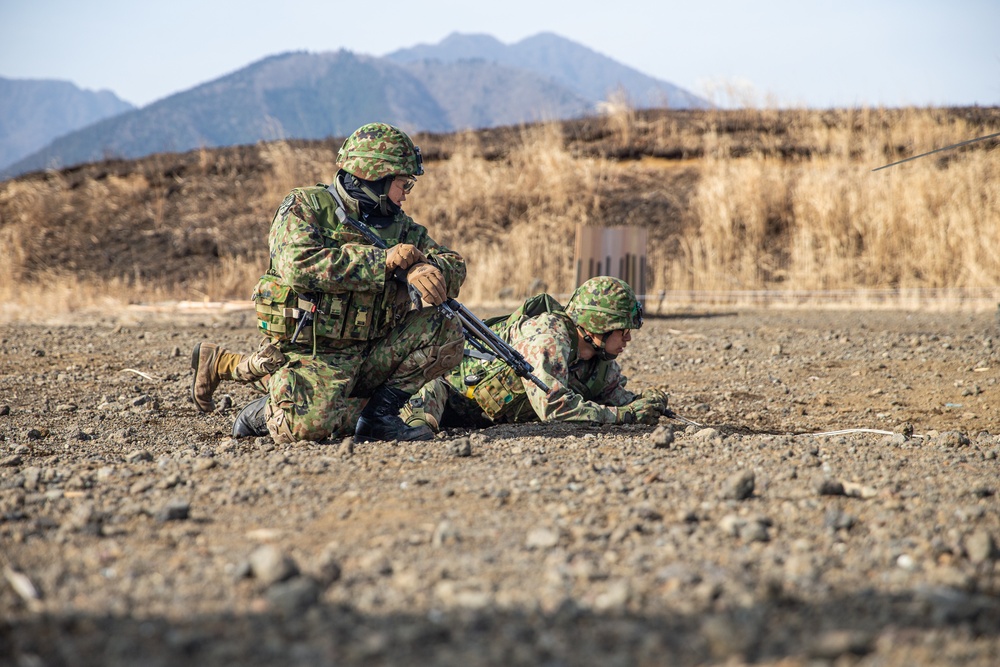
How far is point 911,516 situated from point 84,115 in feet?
612

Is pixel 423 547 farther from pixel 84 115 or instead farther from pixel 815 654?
pixel 84 115

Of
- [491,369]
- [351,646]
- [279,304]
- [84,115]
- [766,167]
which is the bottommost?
[351,646]

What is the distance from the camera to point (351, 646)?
70.4 inches

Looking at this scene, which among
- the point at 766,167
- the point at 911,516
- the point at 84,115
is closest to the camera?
the point at 911,516

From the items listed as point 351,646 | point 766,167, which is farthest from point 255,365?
point 766,167

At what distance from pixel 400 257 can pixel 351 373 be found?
57 centimetres

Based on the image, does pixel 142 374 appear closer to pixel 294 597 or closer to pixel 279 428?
pixel 279 428

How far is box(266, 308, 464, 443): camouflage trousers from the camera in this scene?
149 inches

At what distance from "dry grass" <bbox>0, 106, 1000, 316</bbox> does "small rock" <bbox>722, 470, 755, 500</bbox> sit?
845 cm

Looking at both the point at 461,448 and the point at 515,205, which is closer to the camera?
the point at 461,448

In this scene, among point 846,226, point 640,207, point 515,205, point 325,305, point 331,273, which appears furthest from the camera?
point 515,205

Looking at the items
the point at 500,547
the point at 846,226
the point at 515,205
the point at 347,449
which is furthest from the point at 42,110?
the point at 500,547

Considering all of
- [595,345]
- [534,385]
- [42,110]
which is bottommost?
[534,385]

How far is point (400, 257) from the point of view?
3.70 metres
